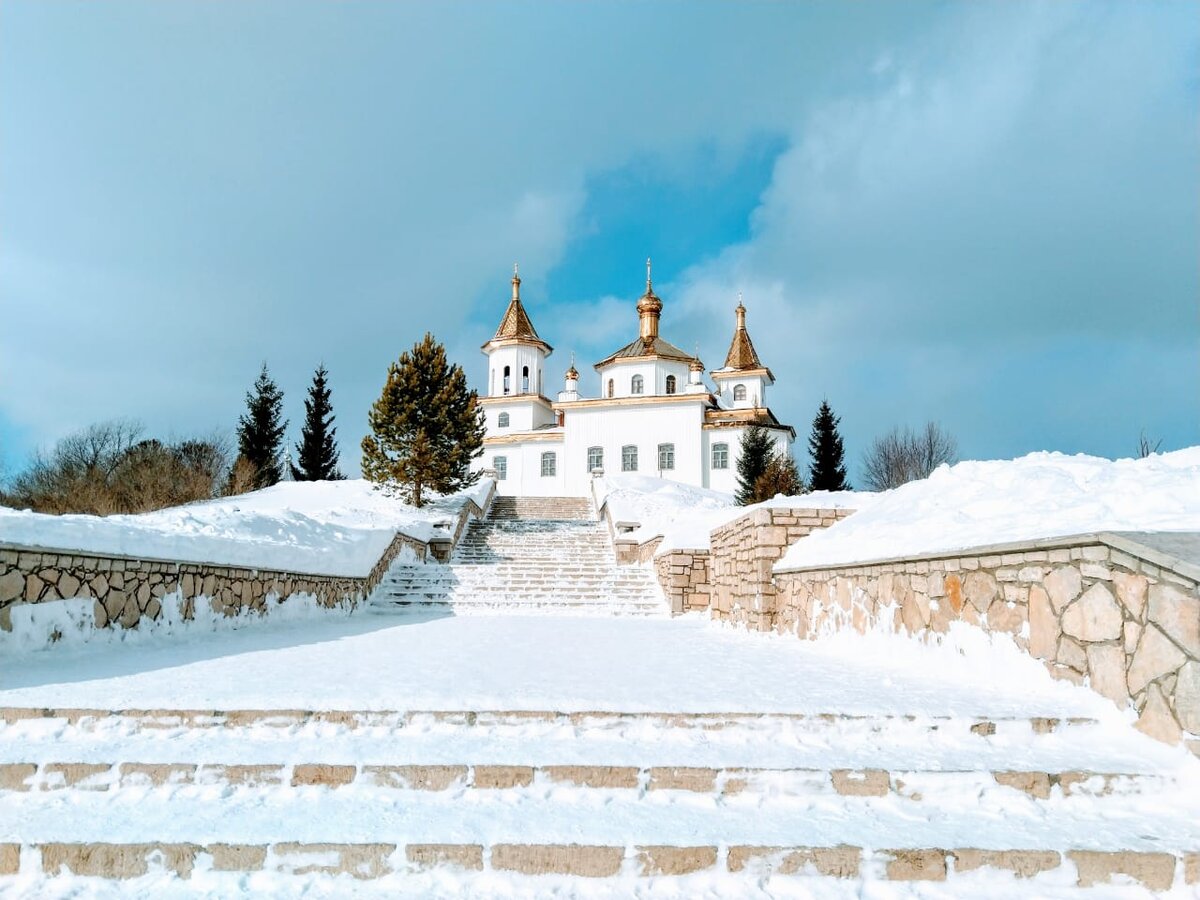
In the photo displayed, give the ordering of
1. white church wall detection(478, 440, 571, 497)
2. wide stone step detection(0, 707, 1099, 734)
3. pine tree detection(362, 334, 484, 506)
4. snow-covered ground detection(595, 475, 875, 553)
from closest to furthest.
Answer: wide stone step detection(0, 707, 1099, 734) → snow-covered ground detection(595, 475, 875, 553) → pine tree detection(362, 334, 484, 506) → white church wall detection(478, 440, 571, 497)

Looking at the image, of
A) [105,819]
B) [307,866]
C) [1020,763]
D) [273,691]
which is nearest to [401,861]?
[307,866]

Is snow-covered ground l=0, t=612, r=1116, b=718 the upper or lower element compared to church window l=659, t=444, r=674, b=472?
lower

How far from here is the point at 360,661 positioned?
5547 millimetres

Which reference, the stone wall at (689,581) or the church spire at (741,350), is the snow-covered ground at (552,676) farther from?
the church spire at (741,350)

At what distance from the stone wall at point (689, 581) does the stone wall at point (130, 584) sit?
5.17 meters

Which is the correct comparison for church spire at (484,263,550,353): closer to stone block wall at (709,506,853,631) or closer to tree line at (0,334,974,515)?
tree line at (0,334,974,515)

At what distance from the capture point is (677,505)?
2277 cm

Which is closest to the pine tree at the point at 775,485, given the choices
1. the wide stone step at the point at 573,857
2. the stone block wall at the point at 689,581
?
the stone block wall at the point at 689,581

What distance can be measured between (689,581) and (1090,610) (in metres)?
7.63

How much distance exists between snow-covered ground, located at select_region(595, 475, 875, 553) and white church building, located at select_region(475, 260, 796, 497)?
6093mm

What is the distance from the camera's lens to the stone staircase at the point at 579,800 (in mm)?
2668

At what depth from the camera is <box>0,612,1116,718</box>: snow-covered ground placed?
382cm

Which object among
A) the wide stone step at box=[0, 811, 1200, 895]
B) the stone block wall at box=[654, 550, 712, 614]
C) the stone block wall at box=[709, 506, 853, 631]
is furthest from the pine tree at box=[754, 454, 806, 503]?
the wide stone step at box=[0, 811, 1200, 895]

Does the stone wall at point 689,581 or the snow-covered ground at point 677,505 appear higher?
the snow-covered ground at point 677,505
